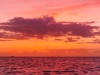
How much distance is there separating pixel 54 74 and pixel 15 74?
9.50m

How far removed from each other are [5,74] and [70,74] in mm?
15732

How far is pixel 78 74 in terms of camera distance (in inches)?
2515

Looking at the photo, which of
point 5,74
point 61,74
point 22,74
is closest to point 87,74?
point 61,74

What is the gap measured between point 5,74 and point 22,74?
4.01m

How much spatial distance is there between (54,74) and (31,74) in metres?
5.80

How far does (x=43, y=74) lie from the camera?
210 feet

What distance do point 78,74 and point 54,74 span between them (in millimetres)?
5857

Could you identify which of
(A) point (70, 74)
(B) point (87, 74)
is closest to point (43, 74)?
(A) point (70, 74)

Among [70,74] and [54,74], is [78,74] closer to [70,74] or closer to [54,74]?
[70,74]

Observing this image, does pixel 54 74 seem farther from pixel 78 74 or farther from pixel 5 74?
pixel 5 74

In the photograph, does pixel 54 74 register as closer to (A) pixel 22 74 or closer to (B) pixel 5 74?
(A) pixel 22 74

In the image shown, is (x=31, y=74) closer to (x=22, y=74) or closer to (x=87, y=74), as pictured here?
(x=22, y=74)

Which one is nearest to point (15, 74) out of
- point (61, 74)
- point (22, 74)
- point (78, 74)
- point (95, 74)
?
point (22, 74)

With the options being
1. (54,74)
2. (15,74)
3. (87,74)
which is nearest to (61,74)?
(54,74)
